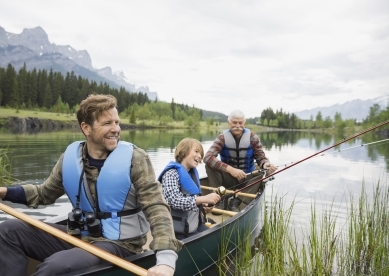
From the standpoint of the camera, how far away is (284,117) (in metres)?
136

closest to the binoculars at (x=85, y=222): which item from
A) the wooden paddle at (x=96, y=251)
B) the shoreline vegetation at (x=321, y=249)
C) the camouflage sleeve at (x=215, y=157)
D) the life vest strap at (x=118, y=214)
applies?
the life vest strap at (x=118, y=214)

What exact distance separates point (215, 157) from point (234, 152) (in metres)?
0.54

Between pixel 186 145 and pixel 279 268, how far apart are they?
1.72 meters

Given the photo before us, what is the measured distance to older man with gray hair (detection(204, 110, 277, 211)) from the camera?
292 inches

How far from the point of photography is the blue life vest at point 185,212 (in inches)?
160

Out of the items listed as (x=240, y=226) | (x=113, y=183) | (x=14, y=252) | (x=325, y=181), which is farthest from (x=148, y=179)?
(x=325, y=181)

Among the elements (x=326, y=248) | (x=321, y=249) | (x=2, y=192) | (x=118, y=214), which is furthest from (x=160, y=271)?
(x=326, y=248)

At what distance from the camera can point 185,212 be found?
165 inches

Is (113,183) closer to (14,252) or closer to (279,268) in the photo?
(14,252)

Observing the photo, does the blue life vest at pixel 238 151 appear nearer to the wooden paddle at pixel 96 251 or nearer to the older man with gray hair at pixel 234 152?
the older man with gray hair at pixel 234 152

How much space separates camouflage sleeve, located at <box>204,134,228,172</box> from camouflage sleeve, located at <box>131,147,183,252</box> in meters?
4.49

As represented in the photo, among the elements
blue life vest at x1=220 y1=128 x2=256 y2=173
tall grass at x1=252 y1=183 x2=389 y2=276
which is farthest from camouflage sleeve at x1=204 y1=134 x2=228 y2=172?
tall grass at x1=252 y1=183 x2=389 y2=276

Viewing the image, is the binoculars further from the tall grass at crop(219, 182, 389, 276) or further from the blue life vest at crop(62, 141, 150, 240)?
the tall grass at crop(219, 182, 389, 276)

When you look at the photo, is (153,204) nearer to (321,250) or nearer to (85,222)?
(85,222)
